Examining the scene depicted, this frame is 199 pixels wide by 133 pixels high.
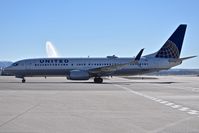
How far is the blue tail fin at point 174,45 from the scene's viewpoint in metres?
54.2

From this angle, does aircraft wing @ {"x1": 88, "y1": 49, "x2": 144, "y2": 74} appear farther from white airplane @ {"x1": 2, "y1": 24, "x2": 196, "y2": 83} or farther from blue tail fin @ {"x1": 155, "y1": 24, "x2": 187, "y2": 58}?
blue tail fin @ {"x1": 155, "y1": 24, "x2": 187, "y2": 58}

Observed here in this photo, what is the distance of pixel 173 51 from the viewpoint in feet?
178

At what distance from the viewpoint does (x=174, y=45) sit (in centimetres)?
5422

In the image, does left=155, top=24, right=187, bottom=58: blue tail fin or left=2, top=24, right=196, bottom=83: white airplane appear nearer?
left=2, top=24, right=196, bottom=83: white airplane

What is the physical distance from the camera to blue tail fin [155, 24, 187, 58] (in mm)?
54219

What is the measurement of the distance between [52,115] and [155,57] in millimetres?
41566

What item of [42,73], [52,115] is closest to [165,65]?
[42,73]

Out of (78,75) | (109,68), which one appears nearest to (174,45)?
(109,68)

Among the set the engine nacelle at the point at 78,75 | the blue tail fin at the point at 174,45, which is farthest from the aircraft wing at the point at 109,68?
the blue tail fin at the point at 174,45

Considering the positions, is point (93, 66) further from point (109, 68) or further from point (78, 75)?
point (78, 75)

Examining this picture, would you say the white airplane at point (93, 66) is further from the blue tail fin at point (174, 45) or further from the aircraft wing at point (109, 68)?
the blue tail fin at point (174, 45)

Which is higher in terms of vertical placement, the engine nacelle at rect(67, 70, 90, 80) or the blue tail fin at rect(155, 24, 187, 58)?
the blue tail fin at rect(155, 24, 187, 58)

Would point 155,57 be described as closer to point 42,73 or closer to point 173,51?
point 173,51

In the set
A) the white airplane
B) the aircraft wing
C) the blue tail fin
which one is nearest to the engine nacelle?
the white airplane
